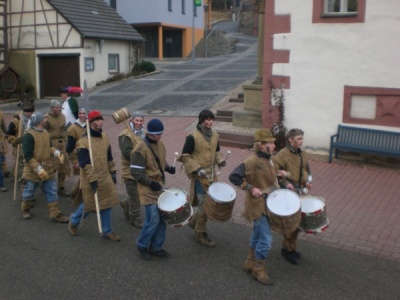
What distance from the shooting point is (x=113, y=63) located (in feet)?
82.4

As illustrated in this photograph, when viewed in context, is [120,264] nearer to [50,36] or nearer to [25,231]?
[25,231]

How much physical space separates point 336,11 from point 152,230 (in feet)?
24.9

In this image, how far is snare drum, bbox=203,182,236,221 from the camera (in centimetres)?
552

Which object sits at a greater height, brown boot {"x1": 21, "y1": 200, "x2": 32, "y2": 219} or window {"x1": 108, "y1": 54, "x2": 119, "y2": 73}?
window {"x1": 108, "y1": 54, "x2": 119, "y2": 73}

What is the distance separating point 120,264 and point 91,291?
69 cm

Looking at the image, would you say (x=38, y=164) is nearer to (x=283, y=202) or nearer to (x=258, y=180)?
(x=258, y=180)

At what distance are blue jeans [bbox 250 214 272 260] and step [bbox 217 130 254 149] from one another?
6.80 m

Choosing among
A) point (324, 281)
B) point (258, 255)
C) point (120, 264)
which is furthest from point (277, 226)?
point (120, 264)

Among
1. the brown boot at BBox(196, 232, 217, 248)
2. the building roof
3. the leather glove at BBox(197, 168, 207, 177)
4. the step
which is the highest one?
the building roof

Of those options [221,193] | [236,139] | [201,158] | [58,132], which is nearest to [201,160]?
[201,158]

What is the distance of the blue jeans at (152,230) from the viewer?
560 cm

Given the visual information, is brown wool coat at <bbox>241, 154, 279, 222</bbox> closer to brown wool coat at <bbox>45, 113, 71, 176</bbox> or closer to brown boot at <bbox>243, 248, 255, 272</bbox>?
brown boot at <bbox>243, 248, 255, 272</bbox>

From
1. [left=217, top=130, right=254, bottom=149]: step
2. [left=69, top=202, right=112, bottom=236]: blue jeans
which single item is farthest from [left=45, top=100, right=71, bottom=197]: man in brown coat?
[left=217, top=130, right=254, bottom=149]: step

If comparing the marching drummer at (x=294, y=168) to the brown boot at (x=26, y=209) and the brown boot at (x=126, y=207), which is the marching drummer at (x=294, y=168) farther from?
the brown boot at (x=26, y=209)
